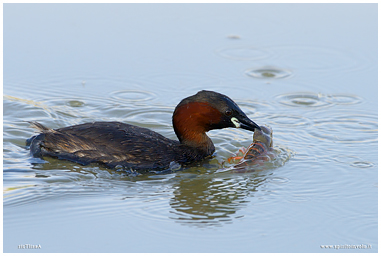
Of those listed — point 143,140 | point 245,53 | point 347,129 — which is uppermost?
point 245,53

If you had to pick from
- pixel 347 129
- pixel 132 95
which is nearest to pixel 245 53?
pixel 132 95

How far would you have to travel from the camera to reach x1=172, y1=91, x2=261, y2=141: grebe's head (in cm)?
788

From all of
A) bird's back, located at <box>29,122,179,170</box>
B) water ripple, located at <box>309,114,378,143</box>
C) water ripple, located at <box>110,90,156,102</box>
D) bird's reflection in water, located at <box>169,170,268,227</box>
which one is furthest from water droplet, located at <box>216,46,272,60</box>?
bird's reflection in water, located at <box>169,170,268,227</box>

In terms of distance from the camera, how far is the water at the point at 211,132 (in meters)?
5.93

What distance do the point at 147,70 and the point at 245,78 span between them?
5.38 feet

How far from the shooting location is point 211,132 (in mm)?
9109

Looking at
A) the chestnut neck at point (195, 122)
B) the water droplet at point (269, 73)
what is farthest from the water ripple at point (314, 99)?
the chestnut neck at point (195, 122)

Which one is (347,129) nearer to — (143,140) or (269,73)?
(269,73)

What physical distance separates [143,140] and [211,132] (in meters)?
1.64

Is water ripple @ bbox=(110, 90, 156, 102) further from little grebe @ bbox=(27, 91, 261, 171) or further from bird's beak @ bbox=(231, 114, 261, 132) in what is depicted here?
bird's beak @ bbox=(231, 114, 261, 132)

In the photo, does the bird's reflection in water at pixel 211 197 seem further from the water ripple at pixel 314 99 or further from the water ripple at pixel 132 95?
the water ripple at pixel 132 95

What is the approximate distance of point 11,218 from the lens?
20.1ft

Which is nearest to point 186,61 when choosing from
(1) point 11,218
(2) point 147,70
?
(2) point 147,70

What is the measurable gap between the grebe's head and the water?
524 millimetres
